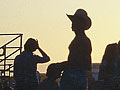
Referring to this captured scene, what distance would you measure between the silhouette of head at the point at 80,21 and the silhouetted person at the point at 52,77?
30.1 inches

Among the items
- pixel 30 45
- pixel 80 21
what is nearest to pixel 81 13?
pixel 80 21

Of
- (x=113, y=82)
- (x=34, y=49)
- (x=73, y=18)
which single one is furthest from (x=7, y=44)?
(x=113, y=82)

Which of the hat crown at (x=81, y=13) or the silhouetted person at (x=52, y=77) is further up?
the hat crown at (x=81, y=13)

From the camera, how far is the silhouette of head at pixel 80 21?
8547mm

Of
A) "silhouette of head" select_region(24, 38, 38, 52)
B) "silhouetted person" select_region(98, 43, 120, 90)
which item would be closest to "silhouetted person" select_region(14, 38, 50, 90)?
"silhouette of head" select_region(24, 38, 38, 52)

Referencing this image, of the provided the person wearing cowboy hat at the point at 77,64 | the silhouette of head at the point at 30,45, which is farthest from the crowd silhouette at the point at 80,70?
the silhouette of head at the point at 30,45

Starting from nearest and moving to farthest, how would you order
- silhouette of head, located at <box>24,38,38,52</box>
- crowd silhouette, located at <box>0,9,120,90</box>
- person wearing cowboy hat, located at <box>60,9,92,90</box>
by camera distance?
crowd silhouette, located at <box>0,9,120,90</box> < person wearing cowboy hat, located at <box>60,9,92,90</box> < silhouette of head, located at <box>24,38,38,52</box>

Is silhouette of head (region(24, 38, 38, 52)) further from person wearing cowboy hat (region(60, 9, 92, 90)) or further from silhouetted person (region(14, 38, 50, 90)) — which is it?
person wearing cowboy hat (region(60, 9, 92, 90))

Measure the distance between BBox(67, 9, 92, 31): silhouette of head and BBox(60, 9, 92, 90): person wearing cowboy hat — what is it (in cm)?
3

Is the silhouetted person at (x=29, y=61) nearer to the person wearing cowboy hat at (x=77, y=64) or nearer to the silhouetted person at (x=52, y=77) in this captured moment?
the silhouetted person at (x=52, y=77)

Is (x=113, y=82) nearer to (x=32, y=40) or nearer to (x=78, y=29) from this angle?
(x=78, y=29)

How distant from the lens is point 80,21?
28.1 feet

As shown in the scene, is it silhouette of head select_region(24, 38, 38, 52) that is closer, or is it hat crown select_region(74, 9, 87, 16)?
→ hat crown select_region(74, 9, 87, 16)

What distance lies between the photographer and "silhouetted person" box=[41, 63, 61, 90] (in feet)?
26.7
